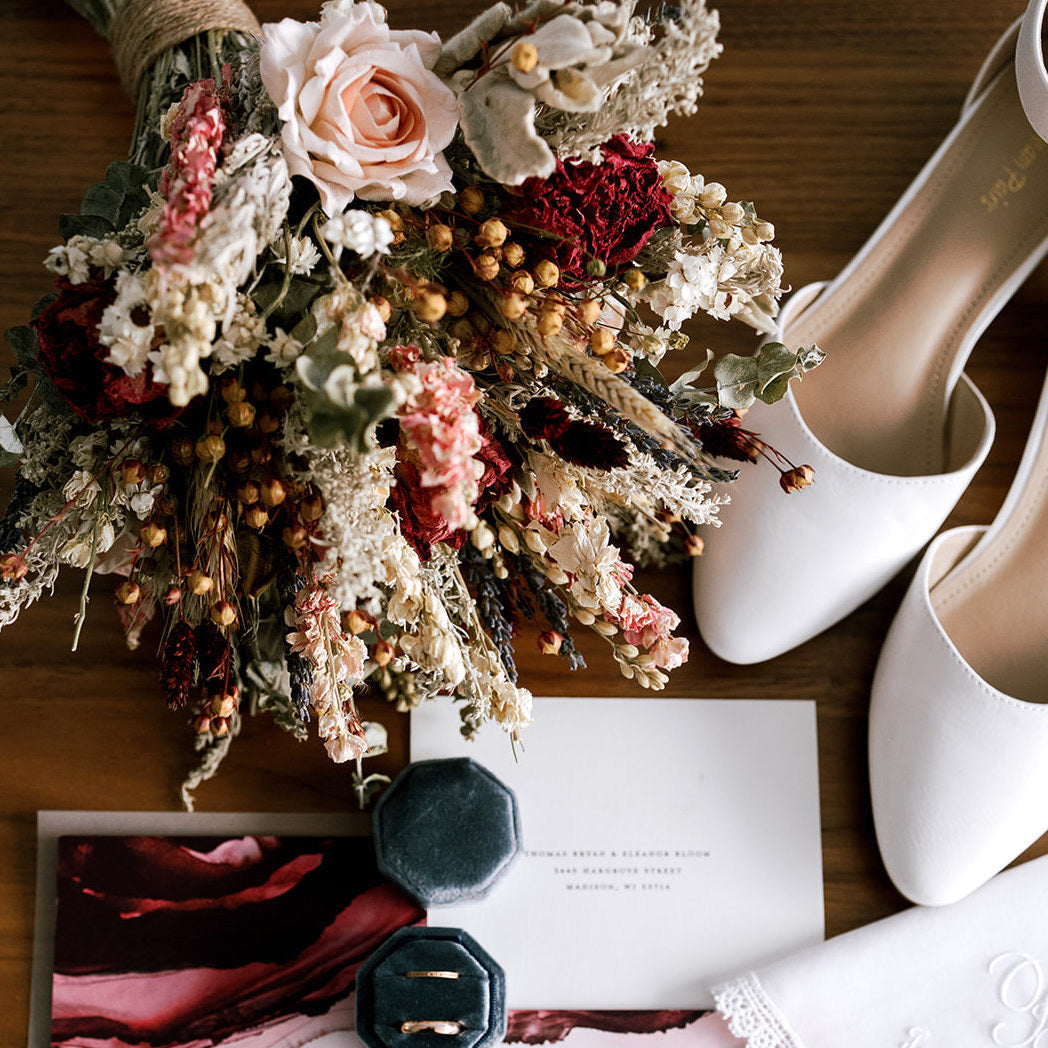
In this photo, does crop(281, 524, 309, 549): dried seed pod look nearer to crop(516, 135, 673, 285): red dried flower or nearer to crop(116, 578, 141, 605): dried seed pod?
crop(116, 578, 141, 605): dried seed pod

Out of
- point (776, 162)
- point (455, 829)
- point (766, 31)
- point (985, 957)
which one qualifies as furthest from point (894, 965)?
point (766, 31)

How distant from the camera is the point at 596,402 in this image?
0.54 metres

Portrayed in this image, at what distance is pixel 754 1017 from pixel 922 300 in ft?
1.93

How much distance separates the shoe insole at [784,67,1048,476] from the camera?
2.67 ft

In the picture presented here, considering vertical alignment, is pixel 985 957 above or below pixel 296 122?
below

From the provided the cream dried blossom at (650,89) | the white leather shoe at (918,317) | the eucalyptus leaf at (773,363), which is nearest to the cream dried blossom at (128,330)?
the cream dried blossom at (650,89)

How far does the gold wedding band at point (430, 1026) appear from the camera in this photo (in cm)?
70

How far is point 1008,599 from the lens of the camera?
0.80 metres

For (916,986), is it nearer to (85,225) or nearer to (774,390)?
(774,390)

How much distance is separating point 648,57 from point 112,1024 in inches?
29.6

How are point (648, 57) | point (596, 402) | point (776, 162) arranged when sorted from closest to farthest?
point (648, 57) → point (596, 402) → point (776, 162)

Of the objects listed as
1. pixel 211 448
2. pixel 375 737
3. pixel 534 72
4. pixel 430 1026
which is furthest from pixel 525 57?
pixel 430 1026

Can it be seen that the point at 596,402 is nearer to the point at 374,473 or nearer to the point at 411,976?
the point at 374,473

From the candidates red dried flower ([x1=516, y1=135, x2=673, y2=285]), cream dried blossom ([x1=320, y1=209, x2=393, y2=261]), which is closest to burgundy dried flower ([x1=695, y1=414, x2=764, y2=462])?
red dried flower ([x1=516, y1=135, x2=673, y2=285])
